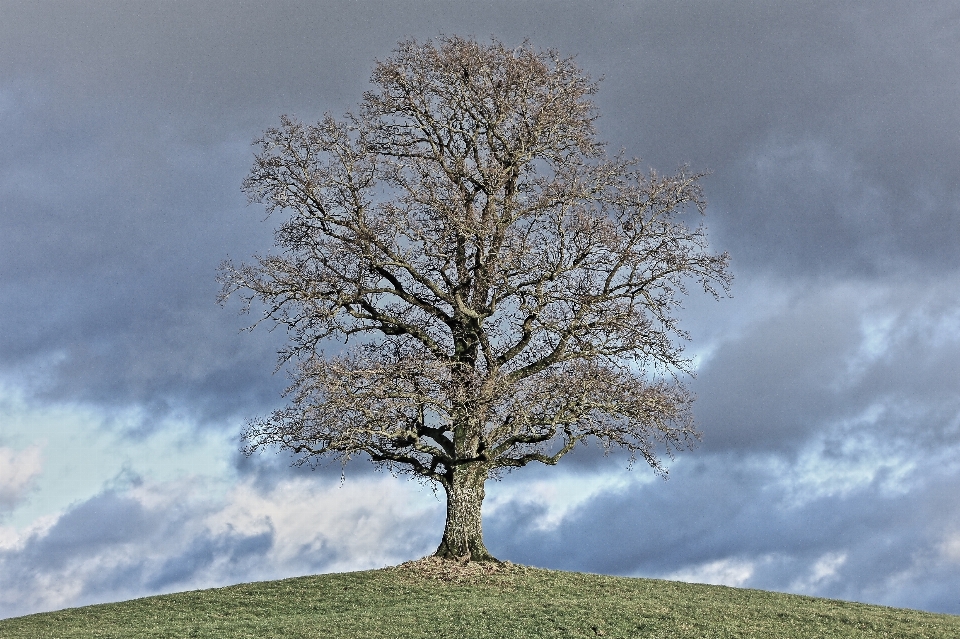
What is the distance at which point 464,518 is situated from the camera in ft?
99.6

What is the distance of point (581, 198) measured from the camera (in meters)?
31.2

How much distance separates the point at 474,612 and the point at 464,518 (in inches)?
267

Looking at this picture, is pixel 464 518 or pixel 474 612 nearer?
pixel 474 612

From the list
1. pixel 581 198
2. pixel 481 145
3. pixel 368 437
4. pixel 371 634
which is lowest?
pixel 371 634

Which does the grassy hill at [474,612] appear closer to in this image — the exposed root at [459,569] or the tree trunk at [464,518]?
the exposed root at [459,569]

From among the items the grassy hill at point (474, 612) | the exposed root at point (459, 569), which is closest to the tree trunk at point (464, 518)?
the exposed root at point (459, 569)

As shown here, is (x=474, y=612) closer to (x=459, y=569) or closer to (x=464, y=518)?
(x=459, y=569)

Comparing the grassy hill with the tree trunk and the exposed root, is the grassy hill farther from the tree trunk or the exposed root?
the tree trunk

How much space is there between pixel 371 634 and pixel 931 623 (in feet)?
49.6

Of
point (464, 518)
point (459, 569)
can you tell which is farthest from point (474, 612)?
point (464, 518)

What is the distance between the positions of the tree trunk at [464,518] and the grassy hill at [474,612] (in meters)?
0.66

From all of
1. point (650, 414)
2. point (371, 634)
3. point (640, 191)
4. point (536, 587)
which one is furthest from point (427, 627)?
point (640, 191)

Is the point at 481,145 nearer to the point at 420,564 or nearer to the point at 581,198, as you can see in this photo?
the point at 581,198

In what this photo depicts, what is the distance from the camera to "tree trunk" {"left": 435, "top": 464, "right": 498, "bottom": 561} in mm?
30203
